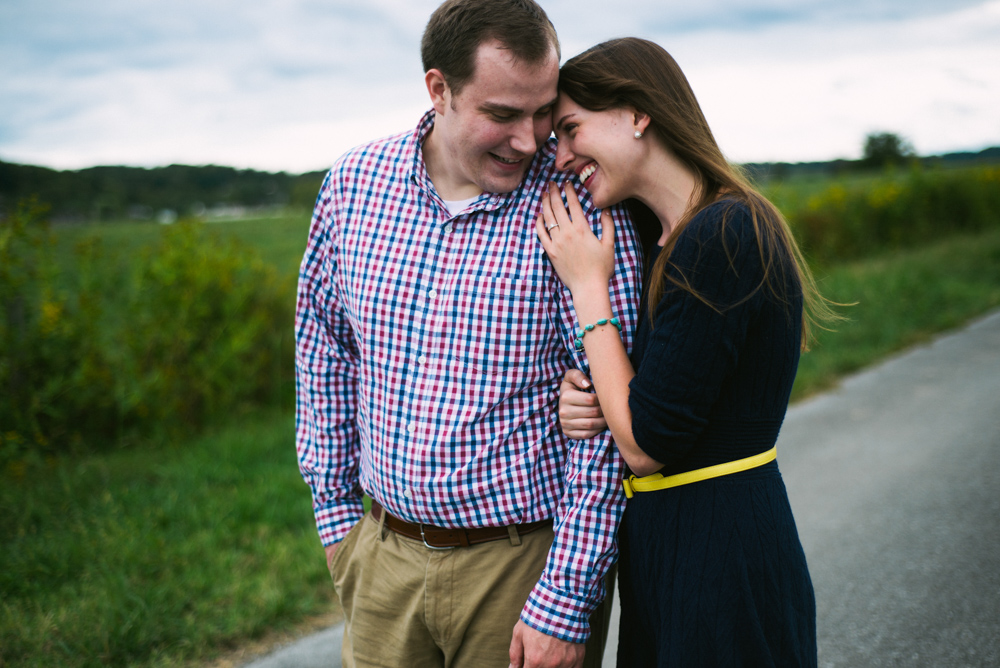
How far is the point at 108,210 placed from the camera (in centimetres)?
628

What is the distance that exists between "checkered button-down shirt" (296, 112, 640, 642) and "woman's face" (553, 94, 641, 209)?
0.08 m

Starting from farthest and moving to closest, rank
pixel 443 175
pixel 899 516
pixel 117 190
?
1. pixel 117 190
2. pixel 899 516
3. pixel 443 175

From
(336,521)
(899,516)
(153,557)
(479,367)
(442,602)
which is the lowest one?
(899,516)

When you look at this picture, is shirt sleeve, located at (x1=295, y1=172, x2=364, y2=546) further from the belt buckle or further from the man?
the belt buckle

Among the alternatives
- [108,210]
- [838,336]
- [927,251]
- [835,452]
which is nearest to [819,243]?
[927,251]

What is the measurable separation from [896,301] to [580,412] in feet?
27.8

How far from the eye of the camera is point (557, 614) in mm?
1543

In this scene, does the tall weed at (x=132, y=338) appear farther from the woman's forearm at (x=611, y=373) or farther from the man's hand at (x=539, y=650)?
the woman's forearm at (x=611, y=373)

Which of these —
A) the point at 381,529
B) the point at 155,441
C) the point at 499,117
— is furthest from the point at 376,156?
the point at 155,441

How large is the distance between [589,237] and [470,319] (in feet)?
1.18

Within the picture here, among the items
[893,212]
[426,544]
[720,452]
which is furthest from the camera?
[893,212]

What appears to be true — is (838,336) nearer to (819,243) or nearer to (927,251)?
(819,243)

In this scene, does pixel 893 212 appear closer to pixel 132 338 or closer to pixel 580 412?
pixel 132 338

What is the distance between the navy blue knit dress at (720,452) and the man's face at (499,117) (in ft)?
1.67
